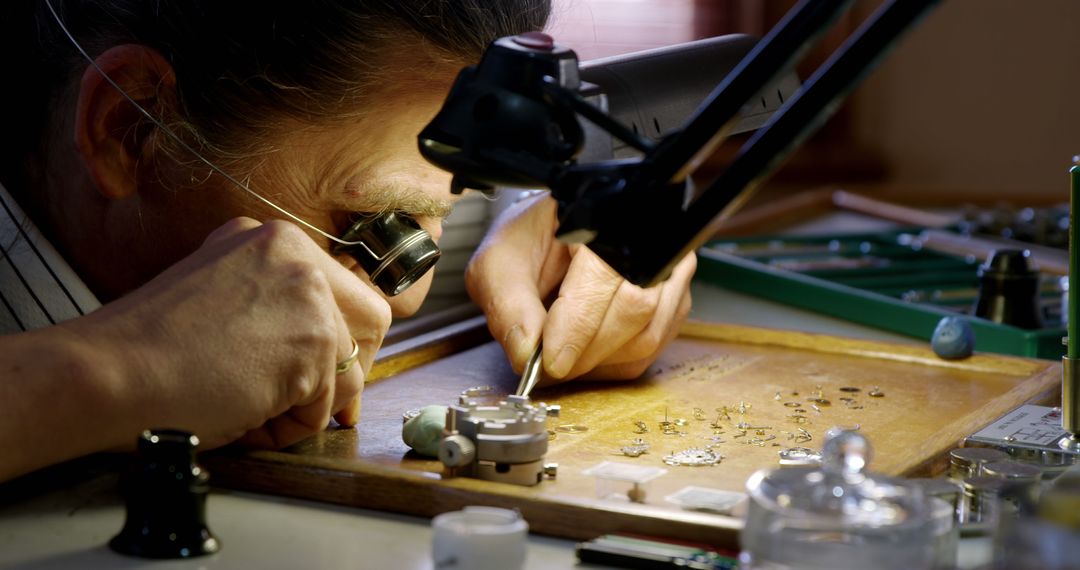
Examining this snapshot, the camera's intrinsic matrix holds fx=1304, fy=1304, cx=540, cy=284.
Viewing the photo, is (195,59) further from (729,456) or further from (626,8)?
(626,8)

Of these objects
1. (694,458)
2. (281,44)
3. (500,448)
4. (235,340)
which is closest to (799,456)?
(694,458)

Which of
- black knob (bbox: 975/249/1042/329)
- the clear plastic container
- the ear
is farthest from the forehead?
black knob (bbox: 975/249/1042/329)

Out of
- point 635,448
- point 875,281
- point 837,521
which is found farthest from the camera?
point 875,281

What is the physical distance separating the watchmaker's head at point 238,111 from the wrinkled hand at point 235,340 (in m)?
0.18

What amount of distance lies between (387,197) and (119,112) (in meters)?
0.29

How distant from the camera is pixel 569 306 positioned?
4.90 feet

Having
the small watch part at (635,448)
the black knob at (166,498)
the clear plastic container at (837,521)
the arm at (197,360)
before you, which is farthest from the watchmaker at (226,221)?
the clear plastic container at (837,521)

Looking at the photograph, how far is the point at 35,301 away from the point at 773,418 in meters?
0.77

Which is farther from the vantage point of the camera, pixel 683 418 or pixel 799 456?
pixel 683 418

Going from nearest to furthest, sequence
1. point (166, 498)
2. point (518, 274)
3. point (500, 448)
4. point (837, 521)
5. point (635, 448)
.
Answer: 1. point (837, 521)
2. point (166, 498)
3. point (500, 448)
4. point (635, 448)
5. point (518, 274)

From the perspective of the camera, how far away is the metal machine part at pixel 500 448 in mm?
1042

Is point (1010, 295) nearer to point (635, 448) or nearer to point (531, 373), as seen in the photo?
point (531, 373)

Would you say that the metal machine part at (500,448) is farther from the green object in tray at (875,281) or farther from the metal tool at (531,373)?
the green object in tray at (875,281)

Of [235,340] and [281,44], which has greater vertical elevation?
[281,44]
